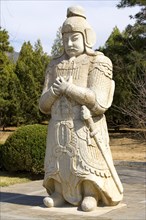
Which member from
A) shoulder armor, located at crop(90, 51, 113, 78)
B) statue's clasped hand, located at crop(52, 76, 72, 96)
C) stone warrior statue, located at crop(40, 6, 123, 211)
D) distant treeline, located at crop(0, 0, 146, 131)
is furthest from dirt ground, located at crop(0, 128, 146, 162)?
statue's clasped hand, located at crop(52, 76, 72, 96)

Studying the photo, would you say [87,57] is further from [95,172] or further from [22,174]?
[22,174]

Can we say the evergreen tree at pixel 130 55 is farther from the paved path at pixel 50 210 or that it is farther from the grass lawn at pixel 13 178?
the paved path at pixel 50 210

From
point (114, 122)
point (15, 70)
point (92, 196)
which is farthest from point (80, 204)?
point (15, 70)

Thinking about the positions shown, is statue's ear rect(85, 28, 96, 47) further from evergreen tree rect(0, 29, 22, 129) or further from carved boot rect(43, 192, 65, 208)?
evergreen tree rect(0, 29, 22, 129)

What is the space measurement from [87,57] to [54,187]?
1.91 meters

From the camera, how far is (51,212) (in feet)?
19.6

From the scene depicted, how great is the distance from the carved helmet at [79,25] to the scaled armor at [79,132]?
26cm

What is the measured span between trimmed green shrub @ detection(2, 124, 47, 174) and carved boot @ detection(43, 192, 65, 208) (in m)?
3.75

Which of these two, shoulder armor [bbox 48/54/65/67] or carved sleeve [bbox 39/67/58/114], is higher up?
shoulder armor [bbox 48/54/65/67]

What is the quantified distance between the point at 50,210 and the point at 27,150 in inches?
158

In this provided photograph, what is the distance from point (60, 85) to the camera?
19.8 ft

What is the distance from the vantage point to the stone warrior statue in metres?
5.98

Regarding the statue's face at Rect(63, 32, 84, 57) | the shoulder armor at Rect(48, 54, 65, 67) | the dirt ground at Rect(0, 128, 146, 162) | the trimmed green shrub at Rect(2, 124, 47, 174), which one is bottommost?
the dirt ground at Rect(0, 128, 146, 162)

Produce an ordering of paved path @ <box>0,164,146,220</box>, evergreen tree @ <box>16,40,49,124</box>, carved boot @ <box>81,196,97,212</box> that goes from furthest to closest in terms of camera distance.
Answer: evergreen tree @ <box>16,40,49,124</box> → carved boot @ <box>81,196,97,212</box> → paved path @ <box>0,164,146,220</box>
